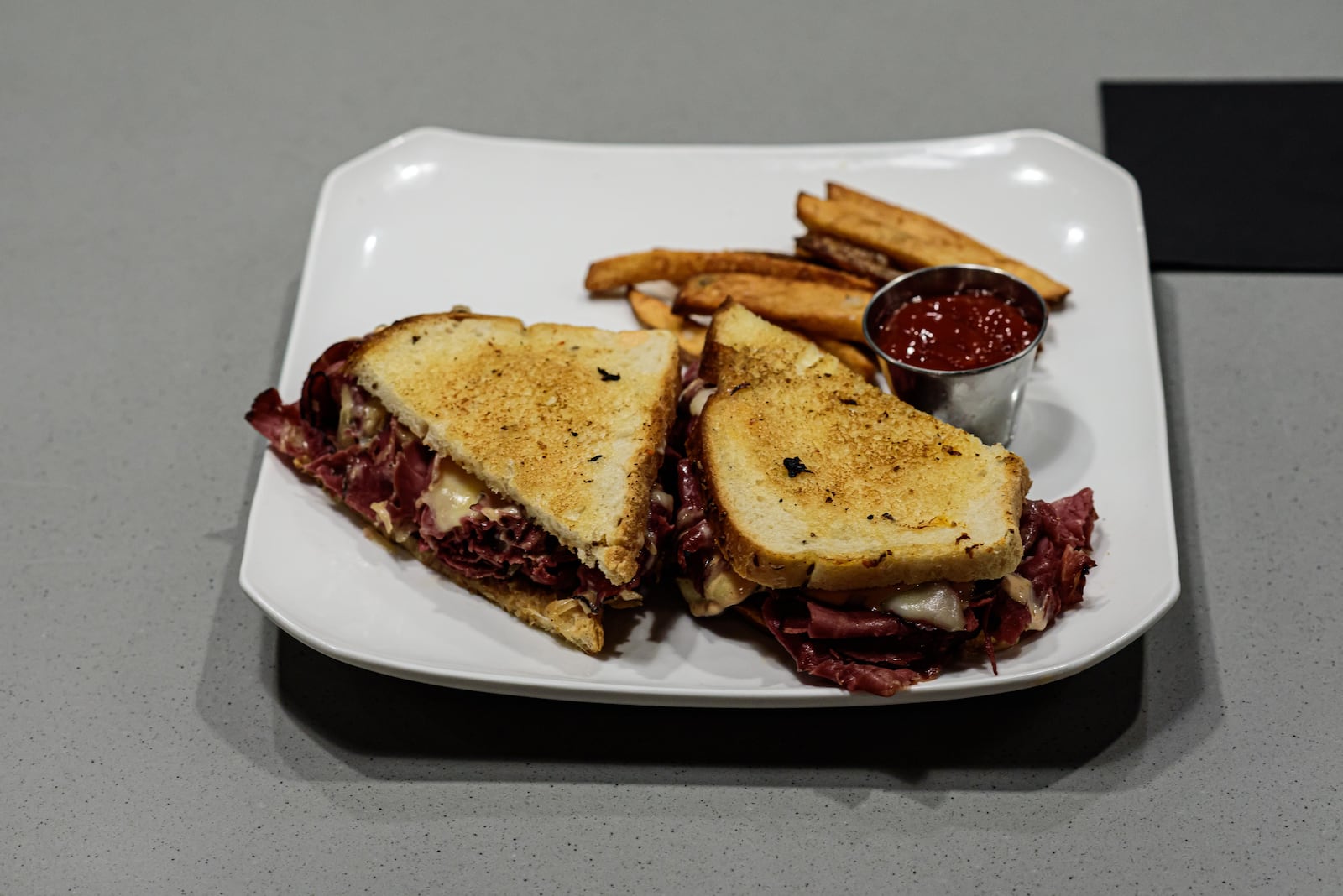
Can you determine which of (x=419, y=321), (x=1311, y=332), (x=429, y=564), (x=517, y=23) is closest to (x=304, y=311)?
(x=419, y=321)

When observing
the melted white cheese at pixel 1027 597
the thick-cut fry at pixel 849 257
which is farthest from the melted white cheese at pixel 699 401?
the melted white cheese at pixel 1027 597

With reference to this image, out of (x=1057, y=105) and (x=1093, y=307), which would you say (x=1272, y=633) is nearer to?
(x=1093, y=307)

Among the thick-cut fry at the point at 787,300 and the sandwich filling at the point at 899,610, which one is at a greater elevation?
the thick-cut fry at the point at 787,300

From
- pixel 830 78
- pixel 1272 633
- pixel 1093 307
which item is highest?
pixel 830 78

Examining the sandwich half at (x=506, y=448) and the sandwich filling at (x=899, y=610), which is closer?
the sandwich filling at (x=899, y=610)

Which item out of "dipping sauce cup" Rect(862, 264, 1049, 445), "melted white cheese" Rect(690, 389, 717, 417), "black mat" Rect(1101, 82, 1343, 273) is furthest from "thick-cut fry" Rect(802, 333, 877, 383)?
"black mat" Rect(1101, 82, 1343, 273)

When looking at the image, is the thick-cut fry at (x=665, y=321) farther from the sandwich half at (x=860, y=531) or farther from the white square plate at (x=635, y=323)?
the sandwich half at (x=860, y=531)

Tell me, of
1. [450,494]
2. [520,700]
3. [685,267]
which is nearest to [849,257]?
[685,267]
